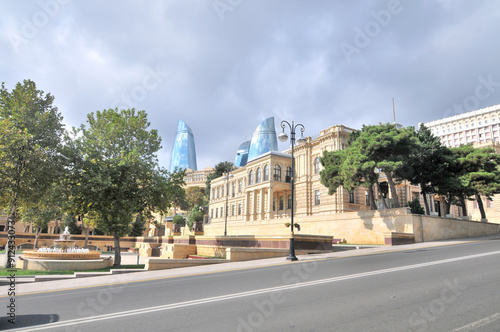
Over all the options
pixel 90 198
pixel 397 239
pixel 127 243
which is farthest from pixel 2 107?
pixel 127 243

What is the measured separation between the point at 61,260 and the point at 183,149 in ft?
432

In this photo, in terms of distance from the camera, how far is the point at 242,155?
10275cm

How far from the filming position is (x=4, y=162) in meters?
17.1

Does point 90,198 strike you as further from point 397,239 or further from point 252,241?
point 397,239

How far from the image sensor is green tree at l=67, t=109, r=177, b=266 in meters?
19.8

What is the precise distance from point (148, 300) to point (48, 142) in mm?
15333

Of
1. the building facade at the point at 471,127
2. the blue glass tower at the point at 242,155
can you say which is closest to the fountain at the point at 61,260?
the blue glass tower at the point at 242,155

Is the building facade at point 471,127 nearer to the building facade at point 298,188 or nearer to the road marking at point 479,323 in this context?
the building facade at point 298,188

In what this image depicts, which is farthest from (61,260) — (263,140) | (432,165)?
(263,140)

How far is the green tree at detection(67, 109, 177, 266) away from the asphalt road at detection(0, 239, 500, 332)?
1023 cm

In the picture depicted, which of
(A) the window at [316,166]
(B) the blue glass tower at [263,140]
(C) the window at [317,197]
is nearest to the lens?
(C) the window at [317,197]

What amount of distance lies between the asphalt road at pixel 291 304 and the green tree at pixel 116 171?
33.5ft

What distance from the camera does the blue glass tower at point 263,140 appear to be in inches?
3654

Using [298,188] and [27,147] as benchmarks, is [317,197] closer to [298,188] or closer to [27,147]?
[298,188]
